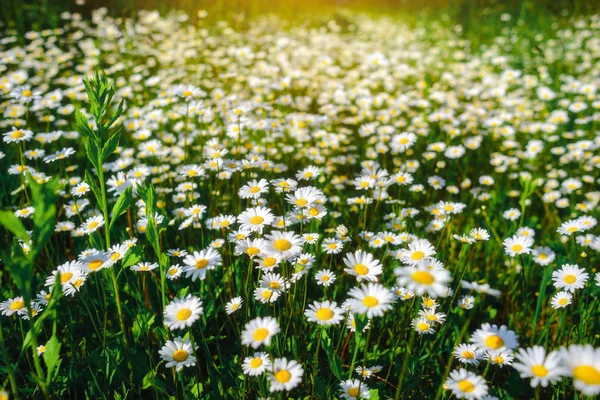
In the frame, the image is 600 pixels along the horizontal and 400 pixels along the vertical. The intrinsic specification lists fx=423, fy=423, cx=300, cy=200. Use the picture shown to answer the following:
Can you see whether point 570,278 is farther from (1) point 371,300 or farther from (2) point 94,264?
(2) point 94,264

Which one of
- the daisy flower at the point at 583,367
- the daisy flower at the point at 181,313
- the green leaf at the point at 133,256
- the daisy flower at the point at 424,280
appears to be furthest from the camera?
the green leaf at the point at 133,256

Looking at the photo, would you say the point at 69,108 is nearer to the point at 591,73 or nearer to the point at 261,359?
the point at 261,359

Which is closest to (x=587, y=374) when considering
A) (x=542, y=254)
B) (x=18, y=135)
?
(x=542, y=254)

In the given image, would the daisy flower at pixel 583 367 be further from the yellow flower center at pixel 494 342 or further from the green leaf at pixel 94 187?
the green leaf at pixel 94 187

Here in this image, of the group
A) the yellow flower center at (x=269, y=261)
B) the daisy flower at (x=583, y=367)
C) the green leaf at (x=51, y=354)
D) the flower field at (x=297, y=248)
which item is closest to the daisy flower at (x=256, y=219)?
the flower field at (x=297, y=248)

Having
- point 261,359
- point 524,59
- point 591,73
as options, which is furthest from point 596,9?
point 261,359

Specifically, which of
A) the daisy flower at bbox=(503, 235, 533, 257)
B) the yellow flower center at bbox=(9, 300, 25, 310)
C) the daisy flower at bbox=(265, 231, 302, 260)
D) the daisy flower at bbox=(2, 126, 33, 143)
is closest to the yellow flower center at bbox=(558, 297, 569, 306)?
the daisy flower at bbox=(503, 235, 533, 257)
